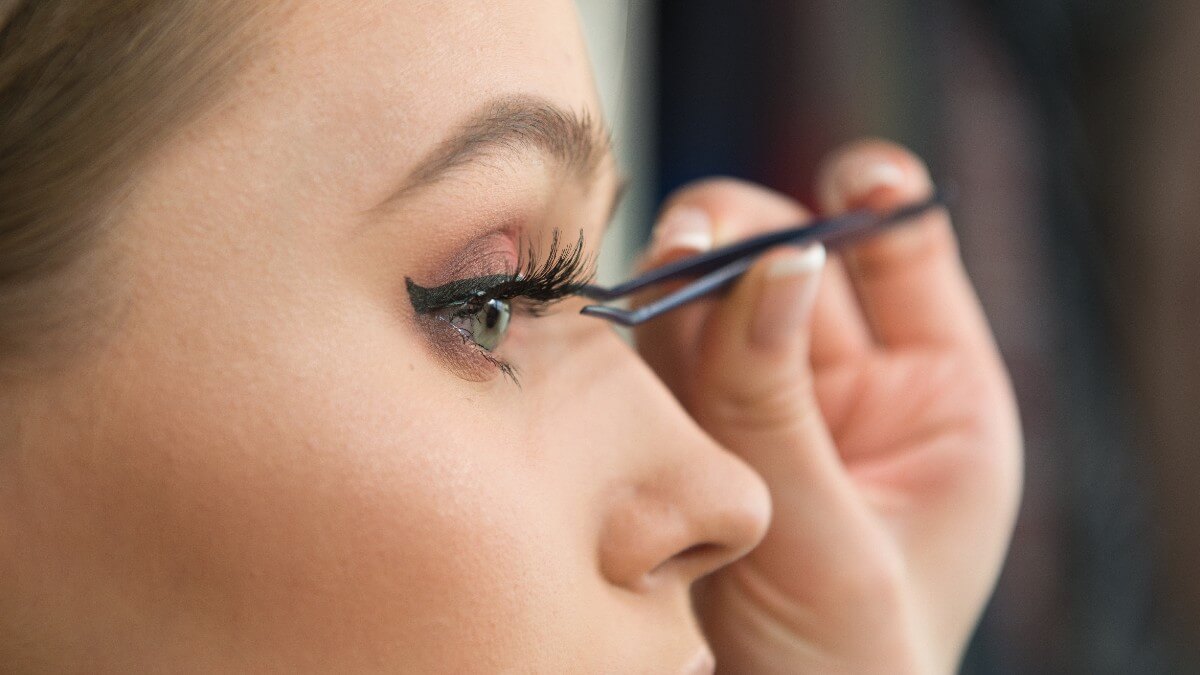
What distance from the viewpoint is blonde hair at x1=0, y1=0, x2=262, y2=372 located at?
0.38m

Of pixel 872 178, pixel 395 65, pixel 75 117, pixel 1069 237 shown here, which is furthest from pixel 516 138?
pixel 1069 237

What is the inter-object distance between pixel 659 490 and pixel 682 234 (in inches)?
10.6

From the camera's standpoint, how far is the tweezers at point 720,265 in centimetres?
52

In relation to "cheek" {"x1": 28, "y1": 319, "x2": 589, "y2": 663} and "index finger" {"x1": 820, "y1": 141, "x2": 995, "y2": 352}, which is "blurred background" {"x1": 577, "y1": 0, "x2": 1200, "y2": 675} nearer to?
"index finger" {"x1": 820, "y1": 141, "x2": 995, "y2": 352}

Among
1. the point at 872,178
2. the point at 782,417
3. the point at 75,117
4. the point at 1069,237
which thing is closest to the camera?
the point at 75,117

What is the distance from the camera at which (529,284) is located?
459mm

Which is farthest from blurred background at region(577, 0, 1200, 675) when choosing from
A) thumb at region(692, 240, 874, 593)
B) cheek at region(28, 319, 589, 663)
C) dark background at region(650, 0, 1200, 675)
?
cheek at region(28, 319, 589, 663)

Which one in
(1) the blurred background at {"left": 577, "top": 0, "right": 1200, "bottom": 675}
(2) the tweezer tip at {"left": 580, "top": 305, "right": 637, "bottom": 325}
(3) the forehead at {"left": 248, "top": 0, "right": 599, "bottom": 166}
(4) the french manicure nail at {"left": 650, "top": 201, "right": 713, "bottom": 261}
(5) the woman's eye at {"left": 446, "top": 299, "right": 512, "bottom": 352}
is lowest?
(1) the blurred background at {"left": 577, "top": 0, "right": 1200, "bottom": 675}

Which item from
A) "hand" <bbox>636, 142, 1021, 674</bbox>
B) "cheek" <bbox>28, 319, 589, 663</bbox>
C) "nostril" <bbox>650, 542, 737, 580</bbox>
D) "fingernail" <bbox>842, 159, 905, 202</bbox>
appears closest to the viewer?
"cheek" <bbox>28, 319, 589, 663</bbox>

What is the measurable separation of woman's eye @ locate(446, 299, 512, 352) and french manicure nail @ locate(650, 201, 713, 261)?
24 cm

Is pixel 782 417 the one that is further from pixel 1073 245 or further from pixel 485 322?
pixel 1073 245

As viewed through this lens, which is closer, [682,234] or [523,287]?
[523,287]

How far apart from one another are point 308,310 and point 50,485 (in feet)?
0.40

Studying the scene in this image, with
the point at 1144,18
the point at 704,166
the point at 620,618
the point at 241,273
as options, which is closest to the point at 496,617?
the point at 620,618
